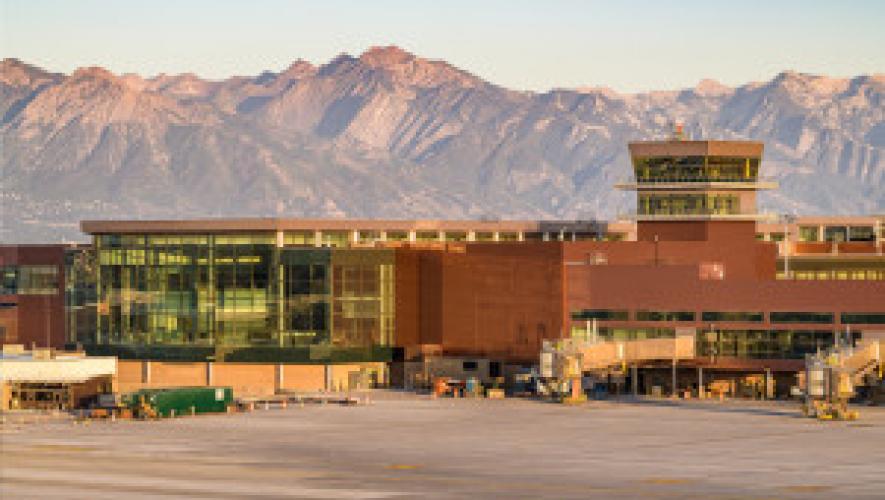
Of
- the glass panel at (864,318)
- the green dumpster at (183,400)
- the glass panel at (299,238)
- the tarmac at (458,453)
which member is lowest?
the tarmac at (458,453)

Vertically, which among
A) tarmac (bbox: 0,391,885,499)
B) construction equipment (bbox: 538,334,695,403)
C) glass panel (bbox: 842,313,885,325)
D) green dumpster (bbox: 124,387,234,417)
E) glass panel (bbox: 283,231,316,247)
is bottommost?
tarmac (bbox: 0,391,885,499)

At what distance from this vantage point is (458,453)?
12019 cm

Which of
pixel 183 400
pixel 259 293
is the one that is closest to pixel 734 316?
pixel 259 293

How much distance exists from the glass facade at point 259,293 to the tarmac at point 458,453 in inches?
1064

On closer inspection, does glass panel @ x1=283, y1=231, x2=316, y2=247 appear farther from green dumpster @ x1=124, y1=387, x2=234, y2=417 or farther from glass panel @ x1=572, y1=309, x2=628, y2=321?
green dumpster @ x1=124, y1=387, x2=234, y2=417

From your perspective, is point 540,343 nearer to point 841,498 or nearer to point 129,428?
point 129,428

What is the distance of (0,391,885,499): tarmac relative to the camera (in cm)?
10106

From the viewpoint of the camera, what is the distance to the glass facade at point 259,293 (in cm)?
18362

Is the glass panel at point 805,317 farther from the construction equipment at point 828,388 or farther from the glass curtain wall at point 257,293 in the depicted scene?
the glass curtain wall at point 257,293

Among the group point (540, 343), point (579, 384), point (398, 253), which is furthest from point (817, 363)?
point (398, 253)

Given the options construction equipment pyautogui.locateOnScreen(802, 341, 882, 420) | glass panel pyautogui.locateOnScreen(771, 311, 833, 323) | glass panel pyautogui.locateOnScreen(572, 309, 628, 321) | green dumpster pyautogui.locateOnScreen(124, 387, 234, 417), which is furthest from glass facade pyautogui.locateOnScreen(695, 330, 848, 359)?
green dumpster pyautogui.locateOnScreen(124, 387, 234, 417)

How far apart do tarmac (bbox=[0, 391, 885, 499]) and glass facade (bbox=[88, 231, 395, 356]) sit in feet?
88.7

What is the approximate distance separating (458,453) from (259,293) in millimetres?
67850

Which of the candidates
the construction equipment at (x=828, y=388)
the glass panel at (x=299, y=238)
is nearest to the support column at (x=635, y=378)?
the construction equipment at (x=828, y=388)
